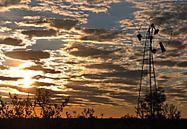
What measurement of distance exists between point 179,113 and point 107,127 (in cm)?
8490

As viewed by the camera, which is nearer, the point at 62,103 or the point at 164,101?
the point at 62,103

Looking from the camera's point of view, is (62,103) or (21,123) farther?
(62,103)

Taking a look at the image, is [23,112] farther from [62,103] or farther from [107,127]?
[107,127]

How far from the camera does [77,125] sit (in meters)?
35.9

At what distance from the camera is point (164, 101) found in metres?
110

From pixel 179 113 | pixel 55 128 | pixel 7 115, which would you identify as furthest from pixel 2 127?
pixel 179 113

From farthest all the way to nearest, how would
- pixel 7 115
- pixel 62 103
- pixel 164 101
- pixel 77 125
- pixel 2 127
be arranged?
pixel 164 101, pixel 62 103, pixel 7 115, pixel 2 127, pixel 77 125

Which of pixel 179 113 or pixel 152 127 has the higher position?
pixel 152 127

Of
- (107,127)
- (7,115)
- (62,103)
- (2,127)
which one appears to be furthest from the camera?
(62,103)

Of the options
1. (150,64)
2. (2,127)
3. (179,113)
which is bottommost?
(179,113)

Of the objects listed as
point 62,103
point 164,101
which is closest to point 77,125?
point 62,103

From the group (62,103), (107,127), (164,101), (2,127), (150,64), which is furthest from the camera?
(164,101)

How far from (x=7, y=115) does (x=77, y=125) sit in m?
50.8

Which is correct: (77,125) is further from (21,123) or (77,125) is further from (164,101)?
(164,101)
